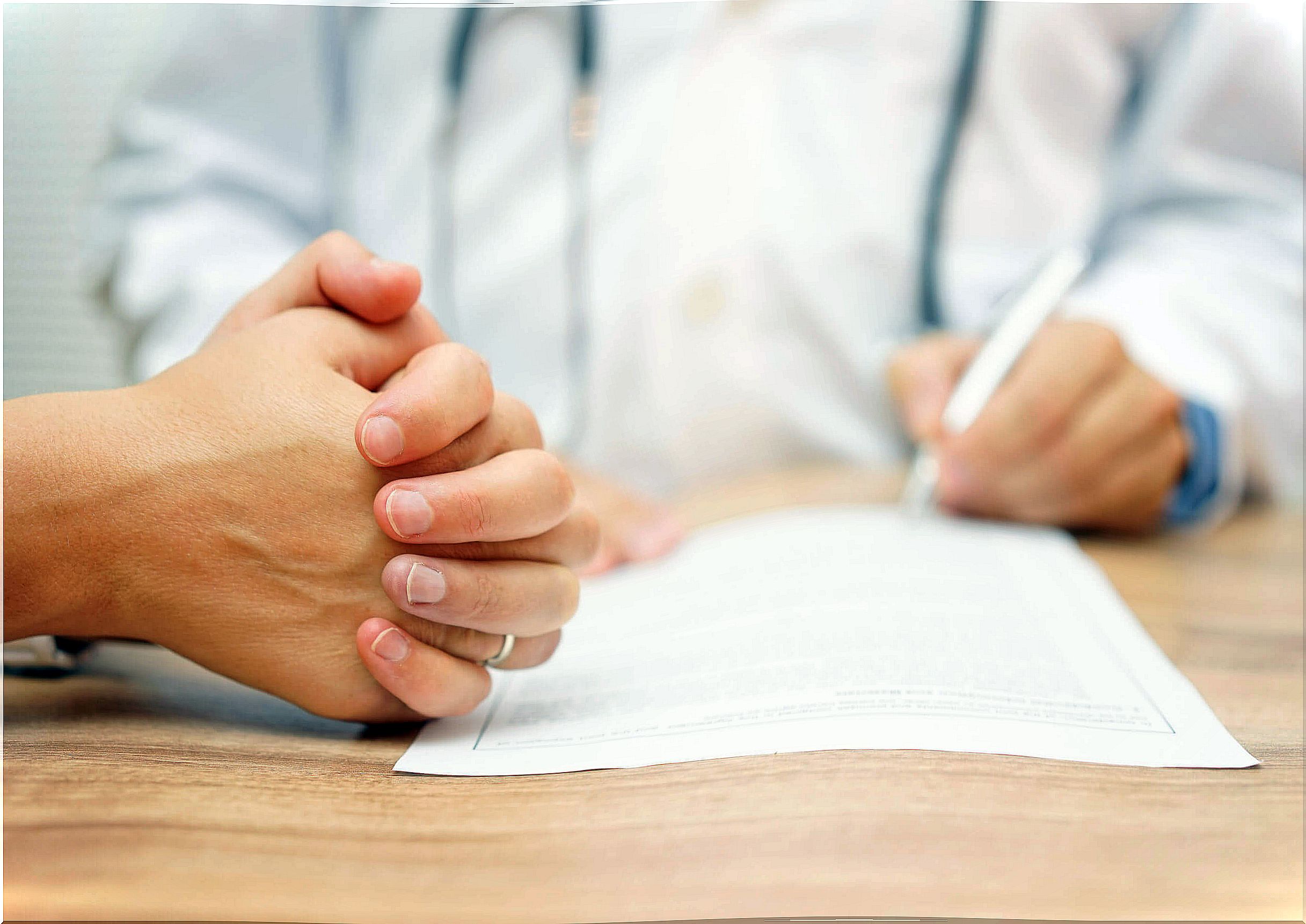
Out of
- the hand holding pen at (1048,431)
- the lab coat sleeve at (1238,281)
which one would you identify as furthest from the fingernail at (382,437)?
the lab coat sleeve at (1238,281)

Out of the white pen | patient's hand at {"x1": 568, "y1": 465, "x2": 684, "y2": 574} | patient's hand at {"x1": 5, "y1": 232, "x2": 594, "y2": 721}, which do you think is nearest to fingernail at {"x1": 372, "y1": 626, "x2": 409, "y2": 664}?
patient's hand at {"x1": 5, "y1": 232, "x2": 594, "y2": 721}

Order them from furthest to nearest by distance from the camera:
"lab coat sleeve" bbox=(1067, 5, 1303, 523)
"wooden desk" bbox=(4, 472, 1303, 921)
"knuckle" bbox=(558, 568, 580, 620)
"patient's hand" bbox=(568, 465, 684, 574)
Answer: "lab coat sleeve" bbox=(1067, 5, 1303, 523)
"patient's hand" bbox=(568, 465, 684, 574)
"knuckle" bbox=(558, 568, 580, 620)
"wooden desk" bbox=(4, 472, 1303, 921)

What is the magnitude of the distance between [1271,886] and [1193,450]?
1.66 ft

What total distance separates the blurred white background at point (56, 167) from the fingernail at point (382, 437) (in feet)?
0.39

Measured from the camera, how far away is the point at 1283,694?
36 centimetres

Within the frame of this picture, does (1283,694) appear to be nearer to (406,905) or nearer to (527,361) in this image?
(406,905)

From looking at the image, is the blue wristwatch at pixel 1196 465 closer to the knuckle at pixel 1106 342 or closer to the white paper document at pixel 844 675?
the knuckle at pixel 1106 342

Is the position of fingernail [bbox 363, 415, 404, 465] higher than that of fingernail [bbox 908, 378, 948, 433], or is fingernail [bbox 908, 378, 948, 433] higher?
fingernail [bbox 363, 415, 404, 465]

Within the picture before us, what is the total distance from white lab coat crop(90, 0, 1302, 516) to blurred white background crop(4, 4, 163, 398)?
0.07 metres

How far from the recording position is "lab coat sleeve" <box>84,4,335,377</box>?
704 millimetres

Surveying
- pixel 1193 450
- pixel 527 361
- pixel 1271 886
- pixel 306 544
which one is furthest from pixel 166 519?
pixel 1193 450

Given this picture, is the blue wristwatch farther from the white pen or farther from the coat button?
the coat button

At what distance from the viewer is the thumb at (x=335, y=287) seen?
1.10ft

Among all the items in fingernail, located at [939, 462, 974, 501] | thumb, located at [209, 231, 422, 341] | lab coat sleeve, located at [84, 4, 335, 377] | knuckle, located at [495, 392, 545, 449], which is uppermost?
lab coat sleeve, located at [84, 4, 335, 377]
